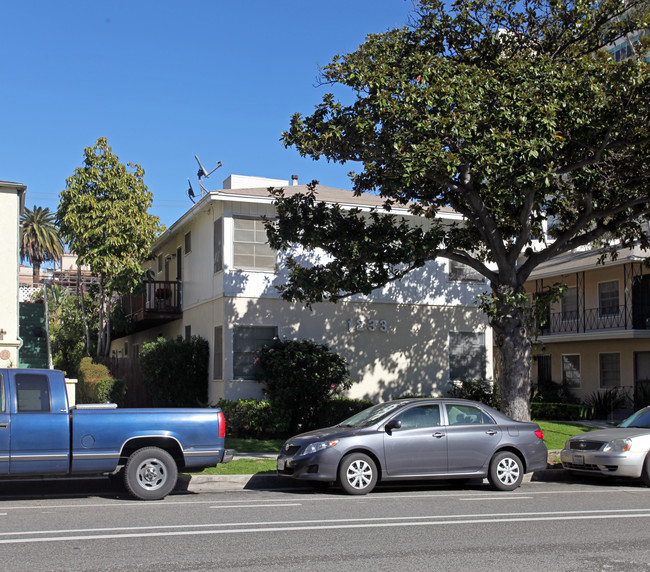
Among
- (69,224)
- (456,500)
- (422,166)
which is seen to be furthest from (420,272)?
(456,500)

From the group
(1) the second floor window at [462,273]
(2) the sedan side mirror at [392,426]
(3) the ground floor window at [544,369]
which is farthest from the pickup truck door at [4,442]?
(3) the ground floor window at [544,369]

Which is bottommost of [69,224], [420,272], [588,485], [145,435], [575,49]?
[588,485]

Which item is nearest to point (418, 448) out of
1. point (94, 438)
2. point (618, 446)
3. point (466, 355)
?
point (618, 446)

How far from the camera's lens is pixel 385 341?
22.1m

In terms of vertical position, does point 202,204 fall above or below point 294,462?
above

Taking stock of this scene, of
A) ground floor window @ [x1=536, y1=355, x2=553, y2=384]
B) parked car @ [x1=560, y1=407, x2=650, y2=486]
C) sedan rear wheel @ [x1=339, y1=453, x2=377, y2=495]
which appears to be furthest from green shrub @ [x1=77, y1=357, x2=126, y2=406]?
ground floor window @ [x1=536, y1=355, x2=553, y2=384]

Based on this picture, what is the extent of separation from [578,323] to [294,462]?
23.0 metres

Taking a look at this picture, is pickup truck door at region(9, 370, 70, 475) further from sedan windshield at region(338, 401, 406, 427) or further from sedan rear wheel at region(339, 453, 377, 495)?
sedan windshield at region(338, 401, 406, 427)

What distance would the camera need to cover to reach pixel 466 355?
22969 mm

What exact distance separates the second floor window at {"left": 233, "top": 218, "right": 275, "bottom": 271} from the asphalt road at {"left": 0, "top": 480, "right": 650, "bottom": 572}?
30.6 ft

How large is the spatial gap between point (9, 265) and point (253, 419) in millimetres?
7060

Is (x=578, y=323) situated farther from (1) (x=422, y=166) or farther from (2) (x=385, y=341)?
(1) (x=422, y=166)

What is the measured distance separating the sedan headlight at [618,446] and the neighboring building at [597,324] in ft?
53.3

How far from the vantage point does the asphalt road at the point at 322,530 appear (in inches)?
267
